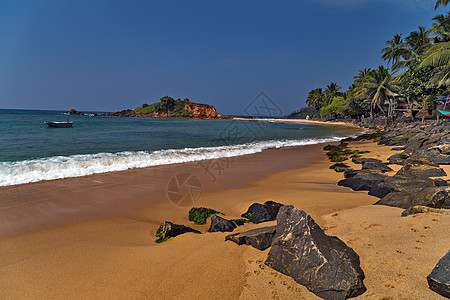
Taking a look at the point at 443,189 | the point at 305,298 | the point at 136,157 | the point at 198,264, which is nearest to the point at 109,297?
the point at 198,264

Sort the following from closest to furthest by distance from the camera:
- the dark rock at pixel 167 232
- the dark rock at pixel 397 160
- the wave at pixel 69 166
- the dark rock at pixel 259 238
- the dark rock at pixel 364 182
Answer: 1. the dark rock at pixel 259 238
2. the dark rock at pixel 167 232
3. the dark rock at pixel 364 182
4. the wave at pixel 69 166
5. the dark rock at pixel 397 160

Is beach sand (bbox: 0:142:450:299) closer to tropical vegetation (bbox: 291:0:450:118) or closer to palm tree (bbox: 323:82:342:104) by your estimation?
tropical vegetation (bbox: 291:0:450:118)

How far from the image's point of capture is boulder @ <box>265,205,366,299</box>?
7.66 feet

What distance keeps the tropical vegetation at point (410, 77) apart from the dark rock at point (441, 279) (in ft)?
73.3

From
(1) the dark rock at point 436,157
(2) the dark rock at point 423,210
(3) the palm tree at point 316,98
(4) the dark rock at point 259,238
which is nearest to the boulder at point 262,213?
(4) the dark rock at point 259,238

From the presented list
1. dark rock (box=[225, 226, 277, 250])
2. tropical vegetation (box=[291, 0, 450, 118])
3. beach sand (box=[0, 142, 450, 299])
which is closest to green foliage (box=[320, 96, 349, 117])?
tropical vegetation (box=[291, 0, 450, 118])

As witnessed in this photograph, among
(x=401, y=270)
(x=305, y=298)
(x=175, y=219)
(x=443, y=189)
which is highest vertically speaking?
(x=443, y=189)

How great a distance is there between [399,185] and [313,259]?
4.56 metres

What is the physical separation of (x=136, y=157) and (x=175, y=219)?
8.34 m

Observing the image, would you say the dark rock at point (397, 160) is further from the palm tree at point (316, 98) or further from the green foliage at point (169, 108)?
the green foliage at point (169, 108)

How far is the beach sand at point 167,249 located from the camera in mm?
2598

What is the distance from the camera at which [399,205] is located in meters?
4.73

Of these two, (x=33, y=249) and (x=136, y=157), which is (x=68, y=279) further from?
(x=136, y=157)

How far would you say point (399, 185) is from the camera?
221 inches
